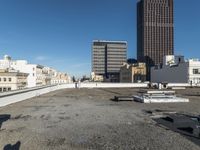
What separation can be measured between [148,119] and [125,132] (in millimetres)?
4110

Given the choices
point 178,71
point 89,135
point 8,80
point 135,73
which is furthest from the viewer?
point 135,73

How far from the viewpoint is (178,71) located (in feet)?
370

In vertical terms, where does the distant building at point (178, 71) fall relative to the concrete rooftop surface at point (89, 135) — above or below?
above

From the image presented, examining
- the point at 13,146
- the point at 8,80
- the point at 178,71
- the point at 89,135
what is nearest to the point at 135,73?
the point at 178,71

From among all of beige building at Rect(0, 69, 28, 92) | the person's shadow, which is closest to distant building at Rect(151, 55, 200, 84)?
beige building at Rect(0, 69, 28, 92)

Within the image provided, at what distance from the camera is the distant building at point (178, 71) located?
343 ft

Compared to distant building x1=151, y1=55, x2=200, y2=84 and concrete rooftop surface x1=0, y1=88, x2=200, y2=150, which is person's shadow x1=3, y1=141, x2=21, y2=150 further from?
distant building x1=151, y1=55, x2=200, y2=84

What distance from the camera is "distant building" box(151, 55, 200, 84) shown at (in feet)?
343

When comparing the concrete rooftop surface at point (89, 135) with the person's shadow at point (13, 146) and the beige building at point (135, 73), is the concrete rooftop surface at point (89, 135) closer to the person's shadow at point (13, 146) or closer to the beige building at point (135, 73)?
the person's shadow at point (13, 146)

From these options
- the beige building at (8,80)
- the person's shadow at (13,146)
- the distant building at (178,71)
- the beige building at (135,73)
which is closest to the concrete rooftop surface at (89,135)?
the person's shadow at (13,146)

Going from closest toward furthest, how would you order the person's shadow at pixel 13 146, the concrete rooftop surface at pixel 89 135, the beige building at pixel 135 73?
the person's shadow at pixel 13 146, the concrete rooftop surface at pixel 89 135, the beige building at pixel 135 73

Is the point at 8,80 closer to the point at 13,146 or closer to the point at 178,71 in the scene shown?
the point at 178,71

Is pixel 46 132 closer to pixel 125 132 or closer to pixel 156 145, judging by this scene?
pixel 125 132

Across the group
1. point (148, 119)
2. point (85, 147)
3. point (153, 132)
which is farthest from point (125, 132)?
point (148, 119)
